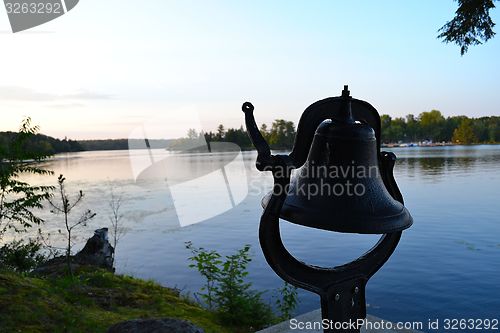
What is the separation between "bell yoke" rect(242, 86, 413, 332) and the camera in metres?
1.90

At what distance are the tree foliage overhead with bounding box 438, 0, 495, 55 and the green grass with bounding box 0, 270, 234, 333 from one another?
18.2 ft

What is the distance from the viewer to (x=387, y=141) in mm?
85688

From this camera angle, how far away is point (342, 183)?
6.73ft

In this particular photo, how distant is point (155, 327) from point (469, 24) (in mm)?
6168

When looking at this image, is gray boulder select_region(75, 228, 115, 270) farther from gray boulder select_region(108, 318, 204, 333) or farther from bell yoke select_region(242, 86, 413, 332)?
bell yoke select_region(242, 86, 413, 332)

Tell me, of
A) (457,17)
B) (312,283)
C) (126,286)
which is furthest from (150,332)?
(457,17)

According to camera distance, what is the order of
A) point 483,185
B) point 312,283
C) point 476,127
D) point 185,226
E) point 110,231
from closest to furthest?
1. point 312,283
2. point 110,231
3. point 185,226
4. point 483,185
5. point 476,127

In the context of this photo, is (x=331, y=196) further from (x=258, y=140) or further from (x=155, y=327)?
(x=155, y=327)

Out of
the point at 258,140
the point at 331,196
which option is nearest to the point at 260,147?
the point at 258,140

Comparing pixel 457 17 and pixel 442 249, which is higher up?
pixel 457 17

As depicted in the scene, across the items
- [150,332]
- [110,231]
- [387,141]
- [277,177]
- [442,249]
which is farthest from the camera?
[387,141]

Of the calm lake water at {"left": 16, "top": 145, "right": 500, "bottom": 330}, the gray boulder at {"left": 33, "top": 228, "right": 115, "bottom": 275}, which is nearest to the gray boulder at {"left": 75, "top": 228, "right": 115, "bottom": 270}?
the gray boulder at {"left": 33, "top": 228, "right": 115, "bottom": 275}

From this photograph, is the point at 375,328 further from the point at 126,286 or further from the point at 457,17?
the point at 457,17

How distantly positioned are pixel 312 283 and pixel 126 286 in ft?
16.4
